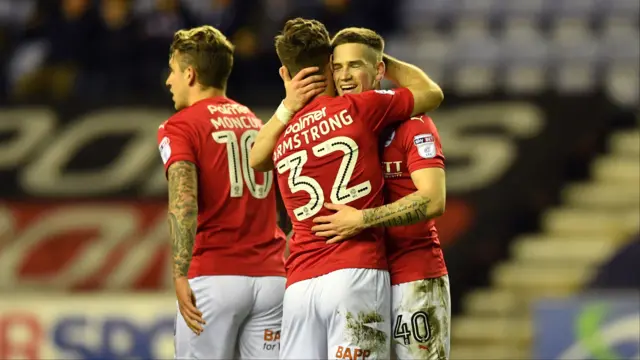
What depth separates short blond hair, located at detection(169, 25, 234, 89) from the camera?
518 centimetres

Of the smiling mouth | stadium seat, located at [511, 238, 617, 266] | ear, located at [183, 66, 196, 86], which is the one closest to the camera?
the smiling mouth

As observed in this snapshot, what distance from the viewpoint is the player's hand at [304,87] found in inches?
181

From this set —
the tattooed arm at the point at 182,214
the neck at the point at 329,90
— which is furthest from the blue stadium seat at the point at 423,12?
the neck at the point at 329,90

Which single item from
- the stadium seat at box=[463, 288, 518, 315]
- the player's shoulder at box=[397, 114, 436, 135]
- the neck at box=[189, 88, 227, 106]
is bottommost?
the player's shoulder at box=[397, 114, 436, 135]

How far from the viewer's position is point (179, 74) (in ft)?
17.2

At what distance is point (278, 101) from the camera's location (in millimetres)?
10625

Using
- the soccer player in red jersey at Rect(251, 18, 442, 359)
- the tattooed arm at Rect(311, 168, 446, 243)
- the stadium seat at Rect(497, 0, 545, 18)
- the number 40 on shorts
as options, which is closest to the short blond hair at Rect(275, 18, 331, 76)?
the soccer player in red jersey at Rect(251, 18, 442, 359)

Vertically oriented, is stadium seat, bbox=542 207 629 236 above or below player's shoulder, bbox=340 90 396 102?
above

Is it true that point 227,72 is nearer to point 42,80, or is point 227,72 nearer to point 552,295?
point 552,295

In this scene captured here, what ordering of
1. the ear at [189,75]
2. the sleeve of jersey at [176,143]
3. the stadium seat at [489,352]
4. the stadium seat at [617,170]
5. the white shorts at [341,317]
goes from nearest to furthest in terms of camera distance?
the white shorts at [341,317], the sleeve of jersey at [176,143], the ear at [189,75], the stadium seat at [489,352], the stadium seat at [617,170]

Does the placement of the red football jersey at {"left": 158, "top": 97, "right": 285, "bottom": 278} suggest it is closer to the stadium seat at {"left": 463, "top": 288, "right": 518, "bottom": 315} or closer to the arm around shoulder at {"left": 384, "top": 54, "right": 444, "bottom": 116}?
the arm around shoulder at {"left": 384, "top": 54, "right": 444, "bottom": 116}

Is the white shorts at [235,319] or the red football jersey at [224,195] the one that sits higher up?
the red football jersey at [224,195]

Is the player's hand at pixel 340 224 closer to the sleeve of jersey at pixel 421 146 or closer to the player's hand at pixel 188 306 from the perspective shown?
the sleeve of jersey at pixel 421 146

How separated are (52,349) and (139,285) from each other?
4.71 feet
